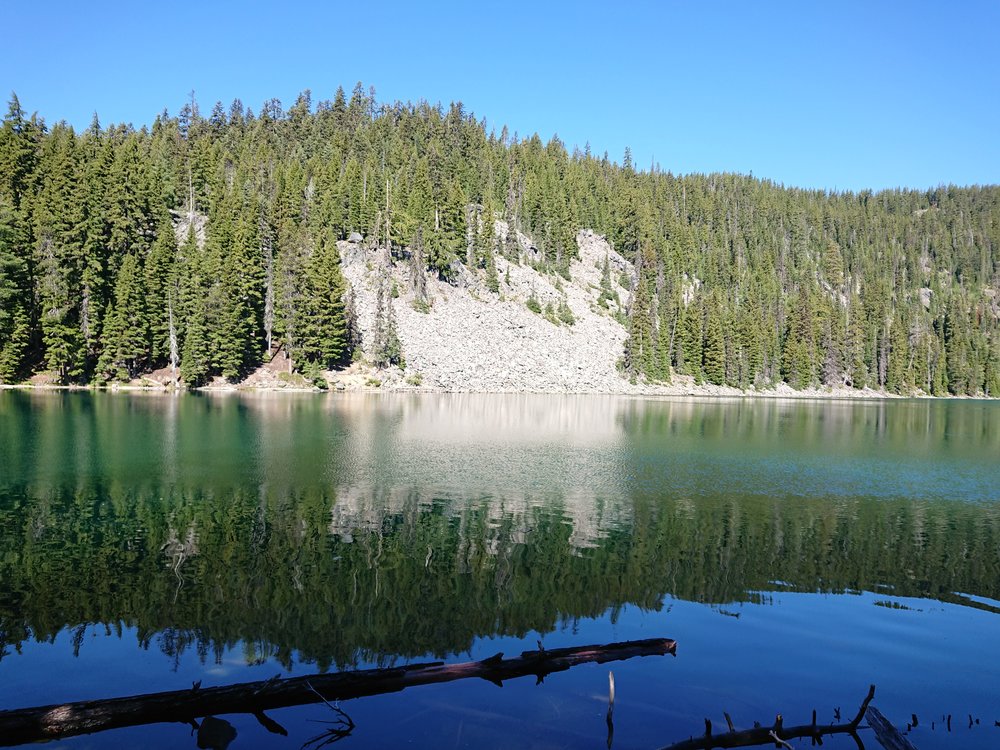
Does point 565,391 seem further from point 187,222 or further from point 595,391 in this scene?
point 187,222

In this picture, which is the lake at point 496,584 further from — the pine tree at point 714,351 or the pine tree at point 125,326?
the pine tree at point 714,351

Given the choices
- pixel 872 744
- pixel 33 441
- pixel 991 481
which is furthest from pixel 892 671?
pixel 33 441

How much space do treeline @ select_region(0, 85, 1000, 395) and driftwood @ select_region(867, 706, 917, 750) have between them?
283 feet

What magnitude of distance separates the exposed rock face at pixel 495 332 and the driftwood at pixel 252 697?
94.0 m

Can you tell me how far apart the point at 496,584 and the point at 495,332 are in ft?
336

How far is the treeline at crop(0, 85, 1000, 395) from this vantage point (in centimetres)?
8400

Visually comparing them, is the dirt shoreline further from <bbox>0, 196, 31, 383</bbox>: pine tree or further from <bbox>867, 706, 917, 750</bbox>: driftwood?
<bbox>867, 706, 917, 750</bbox>: driftwood

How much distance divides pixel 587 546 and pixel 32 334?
8365 cm

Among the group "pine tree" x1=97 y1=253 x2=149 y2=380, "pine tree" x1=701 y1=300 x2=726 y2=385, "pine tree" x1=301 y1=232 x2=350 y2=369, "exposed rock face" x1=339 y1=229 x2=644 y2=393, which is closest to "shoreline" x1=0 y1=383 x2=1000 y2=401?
"exposed rock face" x1=339 y1=229 x2=644 y2=393

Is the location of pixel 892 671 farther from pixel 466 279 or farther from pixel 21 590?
pixel 466 279

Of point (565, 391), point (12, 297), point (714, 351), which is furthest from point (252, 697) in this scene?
point (714, 351)

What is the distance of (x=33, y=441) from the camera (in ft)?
126

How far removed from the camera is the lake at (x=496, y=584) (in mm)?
11547

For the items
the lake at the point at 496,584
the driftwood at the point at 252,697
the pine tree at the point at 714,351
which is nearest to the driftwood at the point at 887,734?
the lake at the point at 496,584
